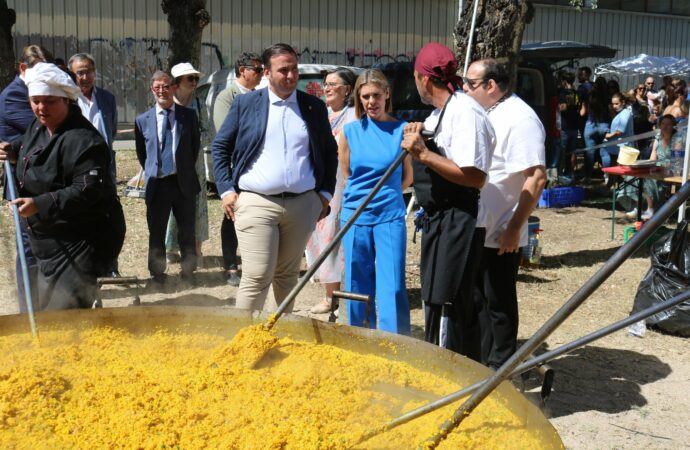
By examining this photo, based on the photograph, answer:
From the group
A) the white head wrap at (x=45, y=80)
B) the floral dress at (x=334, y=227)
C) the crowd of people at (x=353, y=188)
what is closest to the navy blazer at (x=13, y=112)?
the crowd of people at (x=353, y=188)

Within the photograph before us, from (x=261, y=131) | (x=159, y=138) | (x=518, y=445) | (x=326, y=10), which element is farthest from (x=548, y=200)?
(x=326, y=10)

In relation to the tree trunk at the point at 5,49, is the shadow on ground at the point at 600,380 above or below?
below

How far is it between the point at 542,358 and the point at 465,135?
1758mm

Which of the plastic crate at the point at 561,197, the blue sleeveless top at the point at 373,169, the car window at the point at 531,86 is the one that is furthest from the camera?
the car window at the point at 531,86

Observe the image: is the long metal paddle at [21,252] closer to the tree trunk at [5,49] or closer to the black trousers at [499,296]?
the black trousers at [499,296]

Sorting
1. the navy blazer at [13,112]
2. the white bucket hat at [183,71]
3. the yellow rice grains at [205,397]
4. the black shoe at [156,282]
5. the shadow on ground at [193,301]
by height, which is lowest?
the shadow on ground at [193,301]

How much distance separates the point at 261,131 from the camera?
14.6ft

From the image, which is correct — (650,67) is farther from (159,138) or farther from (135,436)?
(135,436)

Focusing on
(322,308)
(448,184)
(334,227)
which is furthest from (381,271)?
(322,308)

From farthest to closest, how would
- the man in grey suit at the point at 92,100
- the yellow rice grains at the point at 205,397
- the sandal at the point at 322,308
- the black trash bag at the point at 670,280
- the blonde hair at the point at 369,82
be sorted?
the man in grey suit at the point at 92,100, the sandal at the point at 322,308, the black trash bag at the point at 670,280, the blonde hair at the point at 369,82, the yellow rice grains at the point at 205,397

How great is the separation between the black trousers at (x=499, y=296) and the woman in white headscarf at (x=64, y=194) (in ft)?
6.83

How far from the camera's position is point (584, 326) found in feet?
20.3

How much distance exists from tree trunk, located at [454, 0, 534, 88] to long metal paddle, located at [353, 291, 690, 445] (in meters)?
5.27

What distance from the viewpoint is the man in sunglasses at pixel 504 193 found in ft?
13.7
